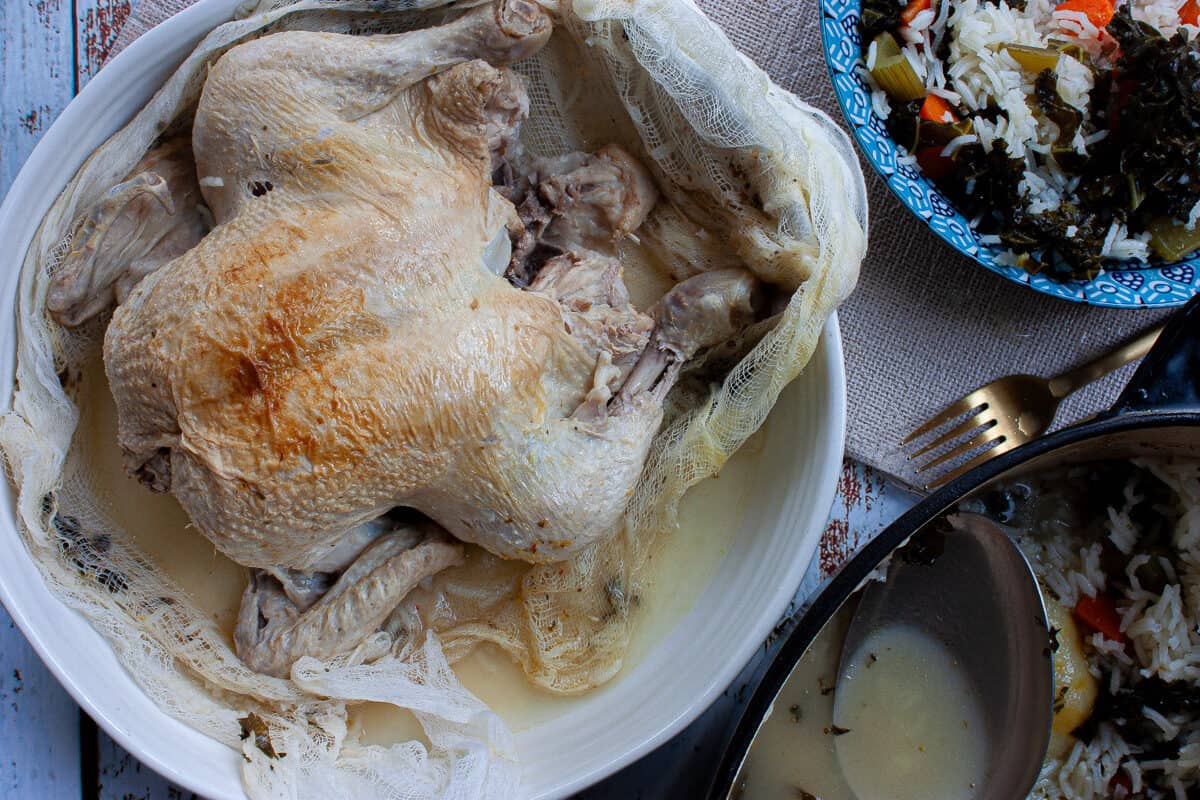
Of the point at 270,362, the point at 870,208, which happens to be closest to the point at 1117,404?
the point at 870,208

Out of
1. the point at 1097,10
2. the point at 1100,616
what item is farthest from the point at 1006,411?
the point at 1097,10

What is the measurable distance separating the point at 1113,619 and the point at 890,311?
0.56 metres

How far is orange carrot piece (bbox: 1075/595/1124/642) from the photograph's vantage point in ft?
4.60

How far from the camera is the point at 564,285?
1256 mm

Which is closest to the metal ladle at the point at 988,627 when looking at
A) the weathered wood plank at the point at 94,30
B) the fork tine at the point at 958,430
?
the fork tine at the point at 958,430

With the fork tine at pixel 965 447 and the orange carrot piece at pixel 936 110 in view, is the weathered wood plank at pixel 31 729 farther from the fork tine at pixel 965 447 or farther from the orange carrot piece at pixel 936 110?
the orange carrot piece at pixel 936 110

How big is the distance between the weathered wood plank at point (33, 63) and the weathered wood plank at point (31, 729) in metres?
0.74

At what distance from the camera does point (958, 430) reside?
1499mm

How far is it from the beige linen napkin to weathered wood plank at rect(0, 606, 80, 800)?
128 centimetres

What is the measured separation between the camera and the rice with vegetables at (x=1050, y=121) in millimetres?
1406

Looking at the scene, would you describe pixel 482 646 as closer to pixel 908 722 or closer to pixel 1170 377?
pixel 908 722

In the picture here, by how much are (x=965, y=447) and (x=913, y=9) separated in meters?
0.67

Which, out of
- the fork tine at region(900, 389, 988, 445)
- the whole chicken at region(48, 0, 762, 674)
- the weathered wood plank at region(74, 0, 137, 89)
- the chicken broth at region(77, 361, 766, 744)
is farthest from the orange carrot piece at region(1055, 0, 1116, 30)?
the weathered wood plank at region(74, 0, 137, 89)

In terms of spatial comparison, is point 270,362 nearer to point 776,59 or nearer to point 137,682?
point 137,682
